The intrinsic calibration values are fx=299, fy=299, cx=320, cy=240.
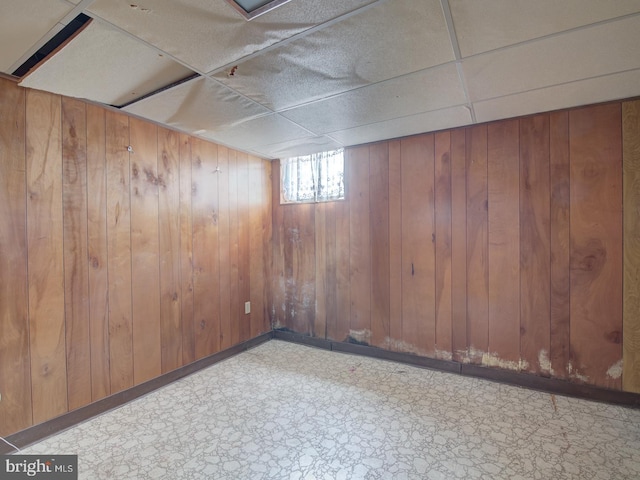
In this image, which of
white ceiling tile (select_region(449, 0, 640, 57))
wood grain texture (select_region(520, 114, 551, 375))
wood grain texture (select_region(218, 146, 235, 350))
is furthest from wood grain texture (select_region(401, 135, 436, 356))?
wood grain texture (select_region(218, 146, 235, 350))

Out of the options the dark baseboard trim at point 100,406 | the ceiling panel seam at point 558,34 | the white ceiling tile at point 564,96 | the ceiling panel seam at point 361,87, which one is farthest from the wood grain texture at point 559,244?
the dark baseboard trim at point 100,406

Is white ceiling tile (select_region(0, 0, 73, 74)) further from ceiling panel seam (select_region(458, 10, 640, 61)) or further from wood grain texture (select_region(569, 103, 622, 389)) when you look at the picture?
wood grain texture (select_region(569, 103, 622, 389))

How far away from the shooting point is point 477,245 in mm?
2471

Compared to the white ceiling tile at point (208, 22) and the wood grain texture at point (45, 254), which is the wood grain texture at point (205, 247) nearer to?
the wood grain texture at point (45, 254)

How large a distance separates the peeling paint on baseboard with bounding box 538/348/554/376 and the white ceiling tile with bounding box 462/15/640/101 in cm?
188

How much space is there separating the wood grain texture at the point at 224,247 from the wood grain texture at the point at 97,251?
1002mm

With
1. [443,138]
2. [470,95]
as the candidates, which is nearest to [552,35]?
[470,95]

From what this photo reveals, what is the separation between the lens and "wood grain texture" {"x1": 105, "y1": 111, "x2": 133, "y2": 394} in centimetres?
211

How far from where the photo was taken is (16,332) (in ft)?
5.57

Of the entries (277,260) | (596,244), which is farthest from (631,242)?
(277,260)

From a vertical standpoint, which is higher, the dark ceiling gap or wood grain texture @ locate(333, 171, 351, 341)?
the dark ceiling gap

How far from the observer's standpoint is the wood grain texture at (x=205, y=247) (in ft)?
8.89

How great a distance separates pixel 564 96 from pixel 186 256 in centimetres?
305

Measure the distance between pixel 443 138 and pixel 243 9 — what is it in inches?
76.6
